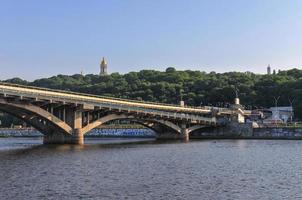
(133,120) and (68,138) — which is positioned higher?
(133,120)

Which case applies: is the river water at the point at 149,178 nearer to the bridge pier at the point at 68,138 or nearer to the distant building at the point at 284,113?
the bridge pier at the point at 68,138

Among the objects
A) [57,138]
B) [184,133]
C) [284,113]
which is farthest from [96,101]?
[284,113]

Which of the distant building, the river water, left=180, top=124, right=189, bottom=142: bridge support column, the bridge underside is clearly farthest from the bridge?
the distant building

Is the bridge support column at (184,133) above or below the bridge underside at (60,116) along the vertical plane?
below

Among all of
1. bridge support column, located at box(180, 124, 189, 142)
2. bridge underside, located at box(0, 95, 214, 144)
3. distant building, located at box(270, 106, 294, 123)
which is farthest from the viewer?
distant building, located at box(270, 106, 294, 123)

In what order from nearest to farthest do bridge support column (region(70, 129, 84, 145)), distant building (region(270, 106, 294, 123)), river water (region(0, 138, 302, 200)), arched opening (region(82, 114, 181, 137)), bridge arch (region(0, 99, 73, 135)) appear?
river water (region(0, 138, 302, 200)) → bridge arch (region(0, 99, 73, 135)) → bridge support column (region(70, 129, 84, 145)) → arched opening (region(82, 114, 181, 137)) → distant building (region(270, 106, 294, 123))

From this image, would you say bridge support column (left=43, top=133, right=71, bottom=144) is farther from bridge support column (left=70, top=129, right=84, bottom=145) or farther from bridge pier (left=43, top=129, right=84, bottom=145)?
bridge support column (left=70, top=129, right=84, bottom=145)

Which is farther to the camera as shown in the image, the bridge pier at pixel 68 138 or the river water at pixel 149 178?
the bridge pier at pixel 68 138

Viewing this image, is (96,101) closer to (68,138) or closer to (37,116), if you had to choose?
(68,138)

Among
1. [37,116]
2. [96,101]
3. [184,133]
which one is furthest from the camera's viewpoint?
[184,133]

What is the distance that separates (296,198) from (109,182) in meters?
15.0

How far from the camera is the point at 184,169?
52.3 meters

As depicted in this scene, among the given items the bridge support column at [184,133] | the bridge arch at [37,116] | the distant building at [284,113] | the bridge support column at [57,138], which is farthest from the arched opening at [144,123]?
the distant building at [284,113]

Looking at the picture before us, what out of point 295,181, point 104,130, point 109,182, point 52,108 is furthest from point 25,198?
point 104,130
